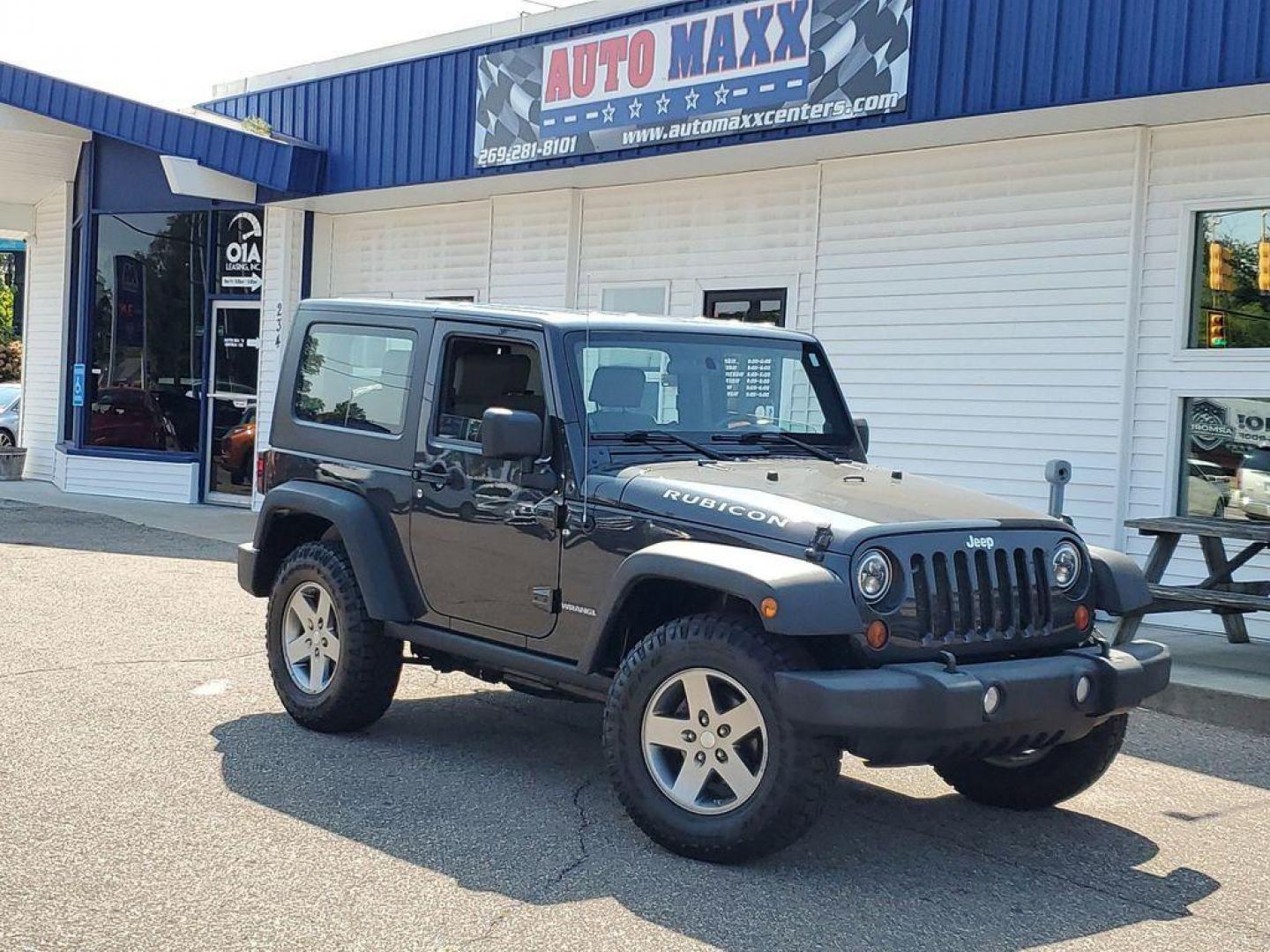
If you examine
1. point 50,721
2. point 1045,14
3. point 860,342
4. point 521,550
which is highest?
point 1045,14

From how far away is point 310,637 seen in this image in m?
6.70

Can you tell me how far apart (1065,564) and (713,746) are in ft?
5.02

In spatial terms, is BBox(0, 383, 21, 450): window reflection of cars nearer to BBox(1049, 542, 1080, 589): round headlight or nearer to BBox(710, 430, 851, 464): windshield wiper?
BBox(710, 430, 851, 464): windshield wiper

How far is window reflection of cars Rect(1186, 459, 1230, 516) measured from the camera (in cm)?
1017

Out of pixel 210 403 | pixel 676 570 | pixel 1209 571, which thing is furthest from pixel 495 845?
pixel 210 403

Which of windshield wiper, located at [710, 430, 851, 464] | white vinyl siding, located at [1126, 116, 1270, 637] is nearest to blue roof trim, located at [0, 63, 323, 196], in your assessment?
white vinyl siding, located at [1126, 116, 1270, 637]

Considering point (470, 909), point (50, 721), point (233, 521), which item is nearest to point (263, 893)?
point (470, 909)

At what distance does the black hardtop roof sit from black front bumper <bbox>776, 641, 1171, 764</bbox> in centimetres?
196

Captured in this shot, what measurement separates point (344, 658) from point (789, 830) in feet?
7.82

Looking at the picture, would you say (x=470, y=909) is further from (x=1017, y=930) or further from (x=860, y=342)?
(x=860, y=342)

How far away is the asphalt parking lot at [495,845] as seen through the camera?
439 cm

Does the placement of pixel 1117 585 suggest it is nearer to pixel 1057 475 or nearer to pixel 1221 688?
pixel 1221 688

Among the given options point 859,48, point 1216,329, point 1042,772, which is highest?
point 859,48

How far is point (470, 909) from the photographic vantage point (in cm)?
448
